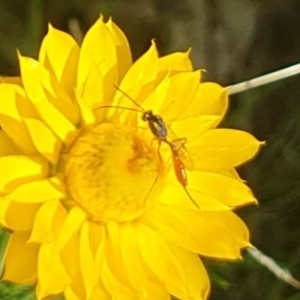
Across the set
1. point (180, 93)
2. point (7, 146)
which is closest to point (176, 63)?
point (180, 93)

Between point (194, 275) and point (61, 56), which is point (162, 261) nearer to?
point (194, 275)

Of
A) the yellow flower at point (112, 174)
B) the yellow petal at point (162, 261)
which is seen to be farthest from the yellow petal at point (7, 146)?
the yellow petal at point (162, 261)

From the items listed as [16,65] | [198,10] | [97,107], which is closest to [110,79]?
[97,107]

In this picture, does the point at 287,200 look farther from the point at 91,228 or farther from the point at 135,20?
the point at 91,228

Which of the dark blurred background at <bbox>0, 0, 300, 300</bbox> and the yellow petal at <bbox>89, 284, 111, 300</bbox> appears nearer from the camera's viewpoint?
the yellow petal at <bbox>89, 284, 111, 300</bbox>

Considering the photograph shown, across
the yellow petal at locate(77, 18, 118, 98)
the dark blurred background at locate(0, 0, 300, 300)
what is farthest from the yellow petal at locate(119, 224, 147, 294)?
the dark blurred background at locate(0, 0, 300, 300)

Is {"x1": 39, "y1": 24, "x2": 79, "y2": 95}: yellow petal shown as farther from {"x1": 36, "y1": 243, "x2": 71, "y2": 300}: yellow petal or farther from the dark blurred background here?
the dark blurred background
